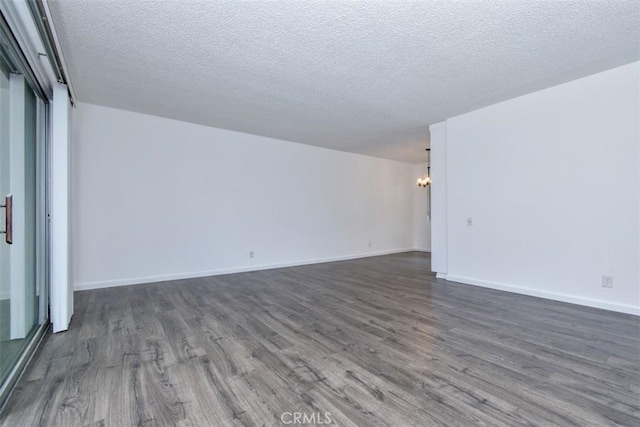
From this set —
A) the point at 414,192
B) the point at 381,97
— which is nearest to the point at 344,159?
the point at 414,192

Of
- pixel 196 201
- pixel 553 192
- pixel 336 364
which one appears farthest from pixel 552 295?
pixel 196 201

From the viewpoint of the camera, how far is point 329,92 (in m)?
3.59

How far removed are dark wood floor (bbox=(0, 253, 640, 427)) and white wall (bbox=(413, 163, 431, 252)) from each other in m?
4.53

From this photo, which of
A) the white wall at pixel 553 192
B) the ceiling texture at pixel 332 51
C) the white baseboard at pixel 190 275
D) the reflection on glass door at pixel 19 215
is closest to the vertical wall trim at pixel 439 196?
the white wall at pixel 553 192

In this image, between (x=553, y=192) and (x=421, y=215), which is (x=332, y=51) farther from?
(x=421, y=215)

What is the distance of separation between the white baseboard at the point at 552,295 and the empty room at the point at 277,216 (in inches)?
0.9

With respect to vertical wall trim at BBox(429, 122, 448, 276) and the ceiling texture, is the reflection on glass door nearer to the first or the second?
the ceiling texture

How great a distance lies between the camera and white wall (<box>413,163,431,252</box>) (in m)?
8.09

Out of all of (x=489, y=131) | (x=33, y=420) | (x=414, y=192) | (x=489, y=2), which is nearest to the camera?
(x=33, y=420)

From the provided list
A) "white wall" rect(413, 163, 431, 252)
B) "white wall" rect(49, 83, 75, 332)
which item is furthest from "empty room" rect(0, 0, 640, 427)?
"white wall" rect(413, 163, 431, 252)

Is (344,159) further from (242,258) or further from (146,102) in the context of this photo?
(146,102)

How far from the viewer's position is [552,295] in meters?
3.60

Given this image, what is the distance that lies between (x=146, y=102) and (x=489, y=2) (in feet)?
13.1

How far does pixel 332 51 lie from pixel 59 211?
2.89m
